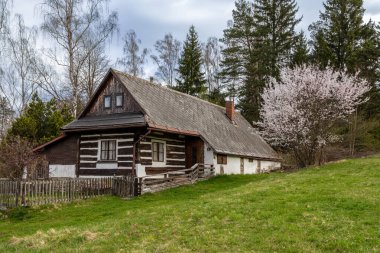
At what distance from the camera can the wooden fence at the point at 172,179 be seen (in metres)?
20.4

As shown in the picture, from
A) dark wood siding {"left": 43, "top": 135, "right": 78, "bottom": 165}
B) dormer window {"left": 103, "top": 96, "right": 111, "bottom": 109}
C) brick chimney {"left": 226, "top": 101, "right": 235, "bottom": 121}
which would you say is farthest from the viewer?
brick chimney {"left": 226, "top": 101, "right": 235, "bottom": 121}

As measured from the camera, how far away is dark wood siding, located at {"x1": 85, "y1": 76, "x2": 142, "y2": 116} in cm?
2359

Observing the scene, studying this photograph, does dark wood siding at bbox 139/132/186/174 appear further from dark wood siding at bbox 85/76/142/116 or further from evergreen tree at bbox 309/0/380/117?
evergreen tree at bbox 309/0/380/117

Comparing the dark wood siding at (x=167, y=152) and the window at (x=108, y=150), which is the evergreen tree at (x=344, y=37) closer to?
the dark wood siding at (x=167, y=152)

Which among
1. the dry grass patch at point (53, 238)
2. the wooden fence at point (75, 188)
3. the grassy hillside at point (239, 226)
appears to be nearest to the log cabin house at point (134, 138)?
the wooden fence at point (75, 188)

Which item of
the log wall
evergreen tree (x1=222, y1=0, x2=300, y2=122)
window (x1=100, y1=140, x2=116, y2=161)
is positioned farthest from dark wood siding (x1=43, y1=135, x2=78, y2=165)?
evergreen tree (x1=222, y1=0, x2=300, y2=122)

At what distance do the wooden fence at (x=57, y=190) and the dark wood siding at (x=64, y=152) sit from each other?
6482mm

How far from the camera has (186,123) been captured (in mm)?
26219

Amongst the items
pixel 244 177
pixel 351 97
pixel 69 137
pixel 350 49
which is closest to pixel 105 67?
pixel 69 137

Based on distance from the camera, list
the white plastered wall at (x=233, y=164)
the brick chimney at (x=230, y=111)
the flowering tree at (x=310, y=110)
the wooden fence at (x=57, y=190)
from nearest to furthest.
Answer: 1. the wooden fence at (x=57, y=190)
2. the flowering tree at (x=310, y=110)
3. the white plastered wall at (x=233, y=164)
4. the brick chimney at (x=230, y=111)

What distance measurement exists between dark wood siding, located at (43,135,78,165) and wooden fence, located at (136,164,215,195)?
6302mm

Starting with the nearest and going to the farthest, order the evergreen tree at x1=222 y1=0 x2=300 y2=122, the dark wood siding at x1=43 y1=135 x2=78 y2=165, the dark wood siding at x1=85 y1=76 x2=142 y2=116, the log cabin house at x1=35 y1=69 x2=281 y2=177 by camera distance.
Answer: the log cabin house at x1=35 y1=69 x2=281 y2=177 < the dark wood siding at x1=85 y1=76 x2=142 y2=116 < the dark wood siding at x1=43 y1=135 x2=78 y2=165 < the evergreen tree at x1=222 y1=0 x2=300 y2=122

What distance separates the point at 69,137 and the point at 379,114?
30.6m

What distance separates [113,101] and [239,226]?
634 inches
